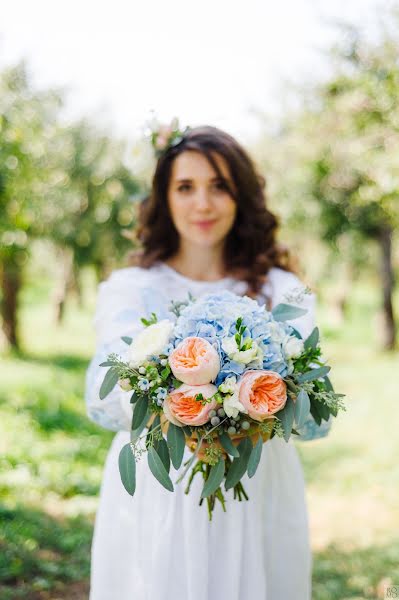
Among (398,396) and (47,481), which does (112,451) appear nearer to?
(47,481)

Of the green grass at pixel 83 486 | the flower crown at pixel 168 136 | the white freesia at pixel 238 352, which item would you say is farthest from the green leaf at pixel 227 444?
the flower crown at pixel 168 136

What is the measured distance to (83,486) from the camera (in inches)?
214

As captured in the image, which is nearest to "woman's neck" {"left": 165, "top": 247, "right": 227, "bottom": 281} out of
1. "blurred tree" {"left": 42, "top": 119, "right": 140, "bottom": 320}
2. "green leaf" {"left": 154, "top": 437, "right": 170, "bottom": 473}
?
"green leaf" {"left": 154, "top": 437, "right": 170, "bottom": 473}

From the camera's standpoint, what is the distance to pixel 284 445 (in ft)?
7.55

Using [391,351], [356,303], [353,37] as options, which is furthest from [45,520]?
[356,303]

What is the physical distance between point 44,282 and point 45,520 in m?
30.3

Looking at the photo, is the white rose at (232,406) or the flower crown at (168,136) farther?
the flower crown at (168,136)

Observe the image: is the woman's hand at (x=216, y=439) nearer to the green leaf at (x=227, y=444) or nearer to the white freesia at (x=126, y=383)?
the green leaf at (x=227, y=444)

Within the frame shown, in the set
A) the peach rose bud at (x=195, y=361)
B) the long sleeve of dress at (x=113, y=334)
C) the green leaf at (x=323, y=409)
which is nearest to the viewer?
the peach rose bud at (x=195, y=361)

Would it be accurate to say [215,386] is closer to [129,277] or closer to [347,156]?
[129,277]

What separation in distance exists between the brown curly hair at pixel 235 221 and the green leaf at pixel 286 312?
530mm

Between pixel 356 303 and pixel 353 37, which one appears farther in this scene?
pixel 356 303

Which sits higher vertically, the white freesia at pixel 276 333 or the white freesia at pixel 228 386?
the white freesia at pixel 276 333

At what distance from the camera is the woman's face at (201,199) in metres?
2.49
